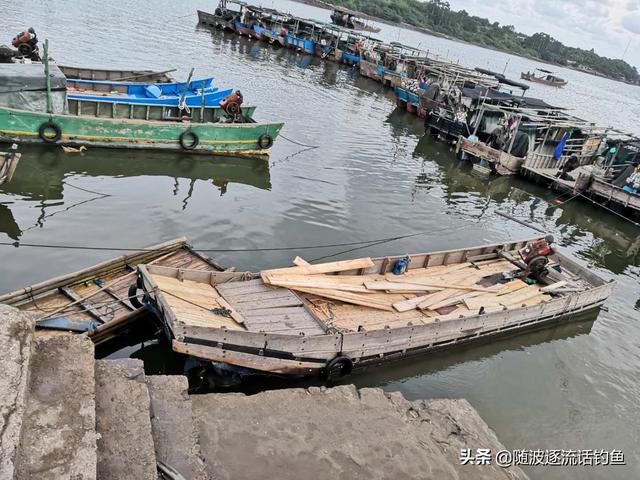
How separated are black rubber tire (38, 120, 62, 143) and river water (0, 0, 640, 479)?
54 cm

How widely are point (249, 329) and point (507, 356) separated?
6.98m

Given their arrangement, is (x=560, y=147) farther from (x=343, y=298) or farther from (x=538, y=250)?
(x=343, y=298)

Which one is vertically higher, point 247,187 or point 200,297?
point 200,297

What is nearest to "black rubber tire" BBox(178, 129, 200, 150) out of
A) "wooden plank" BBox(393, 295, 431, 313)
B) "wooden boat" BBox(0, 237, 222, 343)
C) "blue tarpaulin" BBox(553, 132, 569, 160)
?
"wooden boat" BBox(0, 237, 222, 343)

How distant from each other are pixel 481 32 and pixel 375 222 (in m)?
150

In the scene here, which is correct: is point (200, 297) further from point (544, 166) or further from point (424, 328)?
point (544, 166)

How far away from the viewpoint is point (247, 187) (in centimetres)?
1986

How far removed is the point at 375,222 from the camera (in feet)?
60.5

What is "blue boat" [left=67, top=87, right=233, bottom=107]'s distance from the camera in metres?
20.2

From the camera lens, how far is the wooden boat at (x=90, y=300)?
9.24 metres

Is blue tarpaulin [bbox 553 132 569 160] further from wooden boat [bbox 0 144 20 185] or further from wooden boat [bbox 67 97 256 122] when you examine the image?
wooden boat [bbox 0 144 20 185]

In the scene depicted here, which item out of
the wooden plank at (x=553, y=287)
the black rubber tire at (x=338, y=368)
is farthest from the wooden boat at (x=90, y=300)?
the wooden plank at (x=553, y=287)

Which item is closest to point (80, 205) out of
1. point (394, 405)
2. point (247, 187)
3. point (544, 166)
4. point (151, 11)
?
point (247, 187)

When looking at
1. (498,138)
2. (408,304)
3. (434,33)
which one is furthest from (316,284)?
(434,33)
